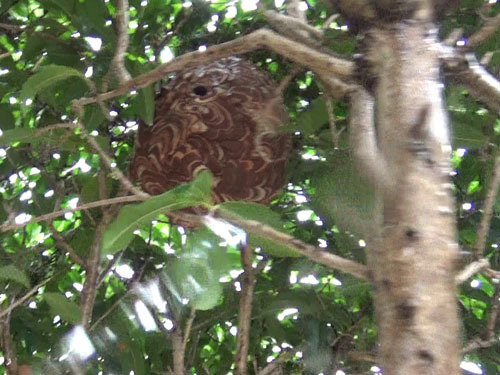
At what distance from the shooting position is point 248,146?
2.90 ft

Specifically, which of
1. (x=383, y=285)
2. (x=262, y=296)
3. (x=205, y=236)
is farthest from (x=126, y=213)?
(x=262, y=296)

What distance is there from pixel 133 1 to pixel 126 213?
603 millimetres

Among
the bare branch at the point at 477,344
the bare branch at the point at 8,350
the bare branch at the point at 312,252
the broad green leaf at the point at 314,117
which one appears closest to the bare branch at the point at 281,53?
the bare branch at the point at 312,252

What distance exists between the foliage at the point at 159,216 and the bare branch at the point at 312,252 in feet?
0.65

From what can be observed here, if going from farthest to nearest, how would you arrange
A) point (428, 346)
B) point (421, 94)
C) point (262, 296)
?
point (262, 296) → point (421, 94) → point (428, 346)

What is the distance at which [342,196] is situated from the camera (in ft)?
2.41

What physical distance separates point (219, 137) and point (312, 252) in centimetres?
39

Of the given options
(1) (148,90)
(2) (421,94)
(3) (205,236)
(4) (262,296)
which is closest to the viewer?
(2) (421,94)

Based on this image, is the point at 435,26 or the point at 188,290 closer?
the point at 435,26

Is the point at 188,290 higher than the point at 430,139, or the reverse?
the point at 430,139

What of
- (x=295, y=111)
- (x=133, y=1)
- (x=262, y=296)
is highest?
(x=133, y=1)

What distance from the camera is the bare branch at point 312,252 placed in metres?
0.48

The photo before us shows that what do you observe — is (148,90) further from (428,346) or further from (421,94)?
(428,346)

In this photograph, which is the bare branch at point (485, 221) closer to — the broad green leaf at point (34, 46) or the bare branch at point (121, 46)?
the bare branch at point (121, 46)
